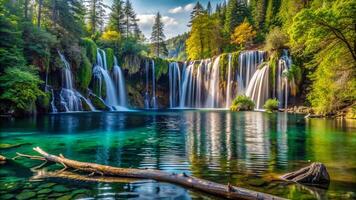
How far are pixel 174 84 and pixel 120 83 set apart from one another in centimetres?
1076

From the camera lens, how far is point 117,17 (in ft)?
192

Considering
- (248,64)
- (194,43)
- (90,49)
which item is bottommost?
(248,64)

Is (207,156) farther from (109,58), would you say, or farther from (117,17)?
(117,17)

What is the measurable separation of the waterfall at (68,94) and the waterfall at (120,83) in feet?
32.9

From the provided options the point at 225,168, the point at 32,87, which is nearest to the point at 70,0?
the point at 32,87

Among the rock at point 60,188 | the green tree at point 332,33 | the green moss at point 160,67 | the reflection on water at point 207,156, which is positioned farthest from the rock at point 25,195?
the green moss at point 160,67

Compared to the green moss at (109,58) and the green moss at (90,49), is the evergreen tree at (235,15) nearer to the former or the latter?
the green moss at (109,58)

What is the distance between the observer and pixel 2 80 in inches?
886

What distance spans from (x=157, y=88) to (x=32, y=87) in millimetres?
29715

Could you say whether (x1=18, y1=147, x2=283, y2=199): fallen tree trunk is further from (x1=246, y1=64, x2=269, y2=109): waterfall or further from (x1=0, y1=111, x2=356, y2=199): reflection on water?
(x1=246, y1=64, x2=269, y2=109): waterfall

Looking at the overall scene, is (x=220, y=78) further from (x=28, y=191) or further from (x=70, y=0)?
(x=28, y=191)

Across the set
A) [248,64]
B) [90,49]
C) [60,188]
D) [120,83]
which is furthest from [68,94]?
[60,188]

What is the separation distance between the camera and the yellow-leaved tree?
59.1 metres

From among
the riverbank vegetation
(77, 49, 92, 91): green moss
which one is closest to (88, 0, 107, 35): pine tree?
the riverbank vegetation
